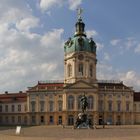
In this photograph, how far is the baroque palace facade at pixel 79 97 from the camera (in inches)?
3863

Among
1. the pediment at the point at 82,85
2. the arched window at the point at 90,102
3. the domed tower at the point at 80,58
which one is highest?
the domed tower at the point at 80,58

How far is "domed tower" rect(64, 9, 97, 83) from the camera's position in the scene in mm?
100750

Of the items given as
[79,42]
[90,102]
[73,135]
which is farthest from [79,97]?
[73,135]

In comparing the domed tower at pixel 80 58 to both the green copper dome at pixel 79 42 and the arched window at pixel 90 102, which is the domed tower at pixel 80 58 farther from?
the arched window at pixel 90 102

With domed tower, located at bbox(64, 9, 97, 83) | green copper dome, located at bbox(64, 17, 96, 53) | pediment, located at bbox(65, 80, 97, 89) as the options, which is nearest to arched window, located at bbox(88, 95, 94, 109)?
pediment, located at bbox(65, 80, 97, 89)

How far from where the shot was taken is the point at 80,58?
334ft

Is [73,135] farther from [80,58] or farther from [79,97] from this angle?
[80,58]

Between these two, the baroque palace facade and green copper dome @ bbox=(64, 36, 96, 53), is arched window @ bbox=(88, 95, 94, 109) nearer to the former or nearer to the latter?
the baroque palace facade

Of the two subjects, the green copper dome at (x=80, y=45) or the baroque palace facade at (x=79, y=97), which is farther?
the green copper dome at (x=80, y=45)

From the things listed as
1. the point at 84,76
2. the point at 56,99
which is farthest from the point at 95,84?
the point at 56,99

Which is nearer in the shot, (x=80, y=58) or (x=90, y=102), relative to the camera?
(x=90, y=102)

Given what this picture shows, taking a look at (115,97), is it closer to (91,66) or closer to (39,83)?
(91,66)

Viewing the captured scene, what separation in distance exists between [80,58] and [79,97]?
32.6 feet

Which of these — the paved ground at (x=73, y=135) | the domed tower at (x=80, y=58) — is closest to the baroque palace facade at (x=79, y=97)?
the domed tower at (x=80, y=58)
